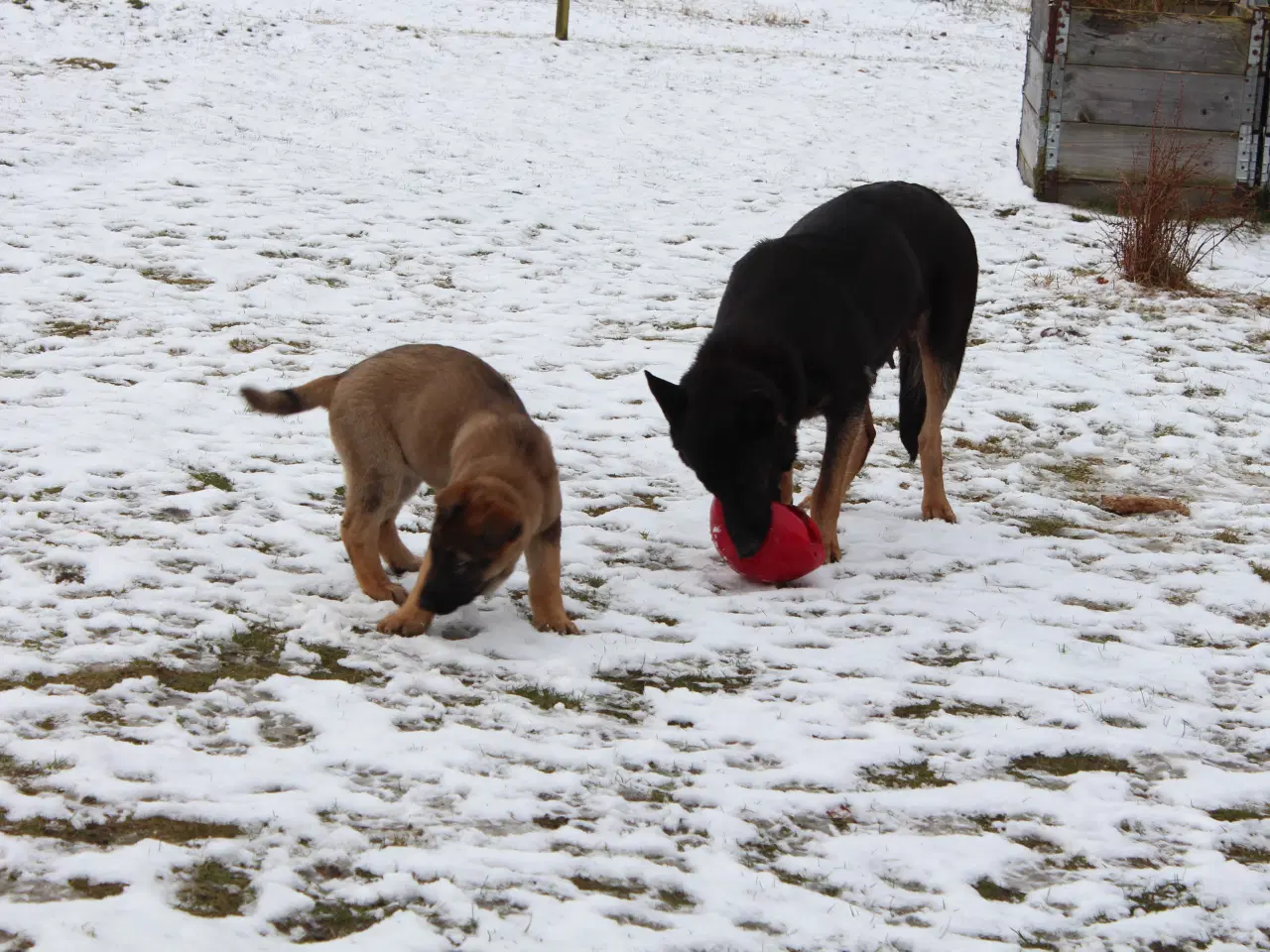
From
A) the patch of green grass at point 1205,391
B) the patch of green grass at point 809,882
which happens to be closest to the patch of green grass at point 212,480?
the patch of green grass at point 809,882

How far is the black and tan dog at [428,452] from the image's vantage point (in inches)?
201

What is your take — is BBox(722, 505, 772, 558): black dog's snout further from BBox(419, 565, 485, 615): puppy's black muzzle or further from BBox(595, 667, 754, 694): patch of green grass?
BBox(419, 565, 485, 615): puppy's black muzzle

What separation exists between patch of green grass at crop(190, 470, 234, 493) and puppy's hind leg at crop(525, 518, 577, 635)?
1.97 m

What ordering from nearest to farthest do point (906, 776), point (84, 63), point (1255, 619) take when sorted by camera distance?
point (906, 776), point (1255, 619), point (84, 63)

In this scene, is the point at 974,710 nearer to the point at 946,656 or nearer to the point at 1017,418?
the point at 946,656

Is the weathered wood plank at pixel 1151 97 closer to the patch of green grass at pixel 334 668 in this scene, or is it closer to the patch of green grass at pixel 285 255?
the patch of green grass at pixel 285 255

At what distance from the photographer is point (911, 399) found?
731 centimetres

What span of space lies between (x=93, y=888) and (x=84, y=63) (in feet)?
51.6

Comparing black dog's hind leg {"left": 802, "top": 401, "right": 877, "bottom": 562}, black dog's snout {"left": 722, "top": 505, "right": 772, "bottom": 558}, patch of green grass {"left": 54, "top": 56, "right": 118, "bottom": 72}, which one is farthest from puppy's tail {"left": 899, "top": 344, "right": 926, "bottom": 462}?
patch of green grass {"left": 54, "top": 56, "right": 118, "bottom": 72}

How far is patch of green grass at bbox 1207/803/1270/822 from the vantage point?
4074mm

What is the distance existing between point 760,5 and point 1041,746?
25.9 meters

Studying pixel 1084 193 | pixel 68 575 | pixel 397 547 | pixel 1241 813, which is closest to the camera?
pixel 1241 813

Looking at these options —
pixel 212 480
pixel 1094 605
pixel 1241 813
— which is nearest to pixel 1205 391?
pixel 1094 605

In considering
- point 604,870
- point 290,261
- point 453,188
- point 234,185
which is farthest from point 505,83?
point 604,870
